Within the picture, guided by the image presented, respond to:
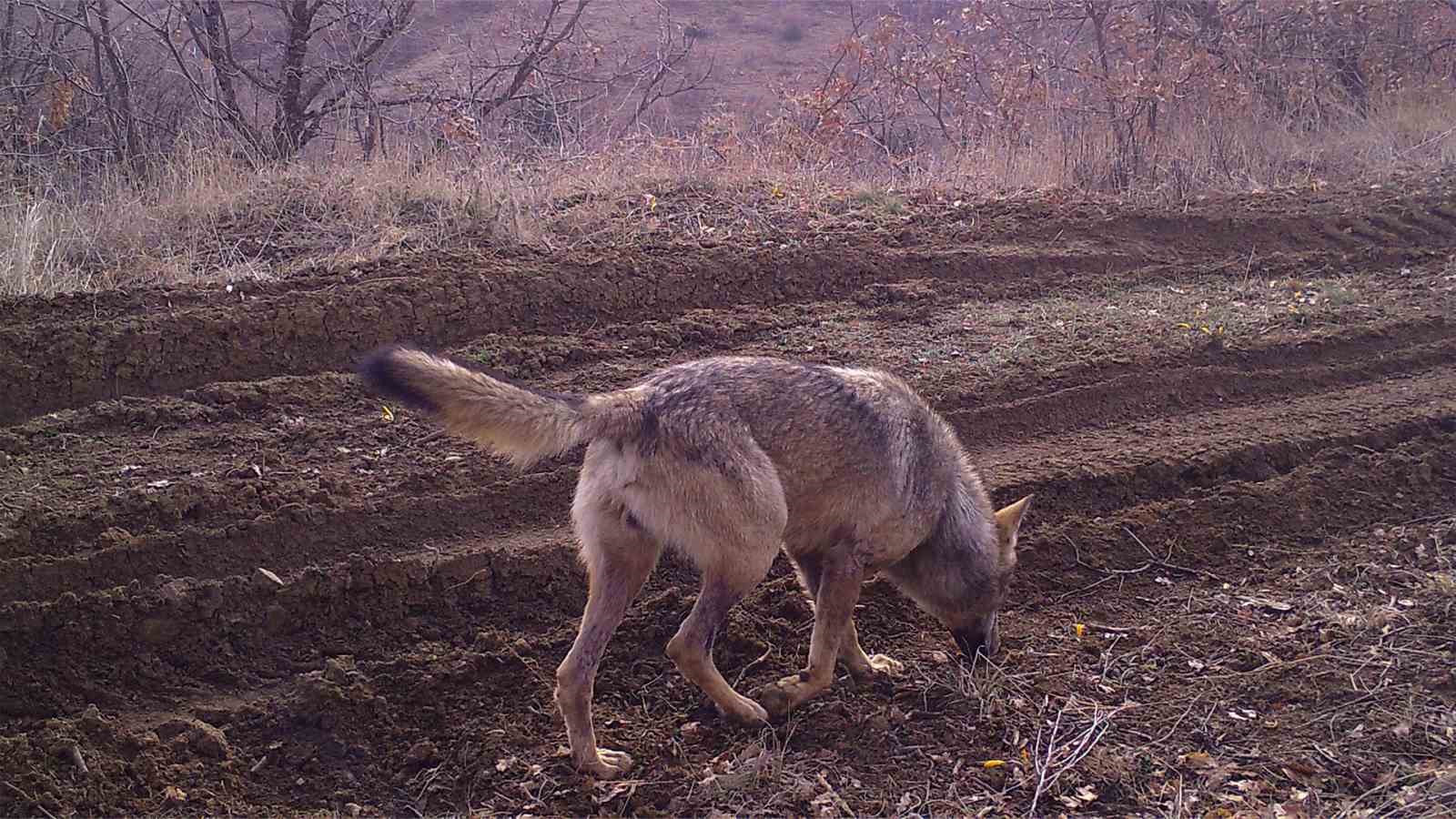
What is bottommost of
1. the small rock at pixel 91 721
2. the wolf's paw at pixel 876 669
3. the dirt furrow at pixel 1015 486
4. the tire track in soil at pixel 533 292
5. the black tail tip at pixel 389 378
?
the wolf's paw at pixel 876 669

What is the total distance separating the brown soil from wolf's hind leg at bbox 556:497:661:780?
5.9 inches

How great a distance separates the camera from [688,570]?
5430 mm

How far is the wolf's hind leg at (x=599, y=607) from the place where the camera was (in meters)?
4.09

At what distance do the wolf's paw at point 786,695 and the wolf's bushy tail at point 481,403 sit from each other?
1.36 m

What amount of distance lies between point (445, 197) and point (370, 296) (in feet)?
5.94

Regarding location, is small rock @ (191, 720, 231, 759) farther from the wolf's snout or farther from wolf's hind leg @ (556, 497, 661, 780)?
the wolf's snout

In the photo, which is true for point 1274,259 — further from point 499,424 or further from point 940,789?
point 499,424

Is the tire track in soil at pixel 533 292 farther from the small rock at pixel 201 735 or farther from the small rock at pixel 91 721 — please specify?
the small rock at pixel 201 735

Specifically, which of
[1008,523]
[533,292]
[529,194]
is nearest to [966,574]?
[1008,523]

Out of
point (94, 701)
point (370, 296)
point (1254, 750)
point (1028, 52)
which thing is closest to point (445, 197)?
point (370, 296)

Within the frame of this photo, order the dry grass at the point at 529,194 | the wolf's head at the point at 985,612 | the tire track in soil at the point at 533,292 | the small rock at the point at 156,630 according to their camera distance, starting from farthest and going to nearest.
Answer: the dry grass at the point at 529,194, the tire track in soil at the point at 533,292, the wolf's head at the point at 985,612, the small rock at the point at 156,630

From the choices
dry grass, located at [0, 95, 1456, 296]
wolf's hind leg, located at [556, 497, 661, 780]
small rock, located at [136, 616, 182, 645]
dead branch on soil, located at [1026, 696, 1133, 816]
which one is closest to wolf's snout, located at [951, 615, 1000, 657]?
dead branch on soil, located at [1026, 696, 1133, 816]

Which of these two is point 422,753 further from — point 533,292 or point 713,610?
point 533,292

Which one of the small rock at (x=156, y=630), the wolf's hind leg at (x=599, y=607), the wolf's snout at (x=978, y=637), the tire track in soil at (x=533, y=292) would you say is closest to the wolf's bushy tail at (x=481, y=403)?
the wolf's hind leg at (x=599, y=607)
